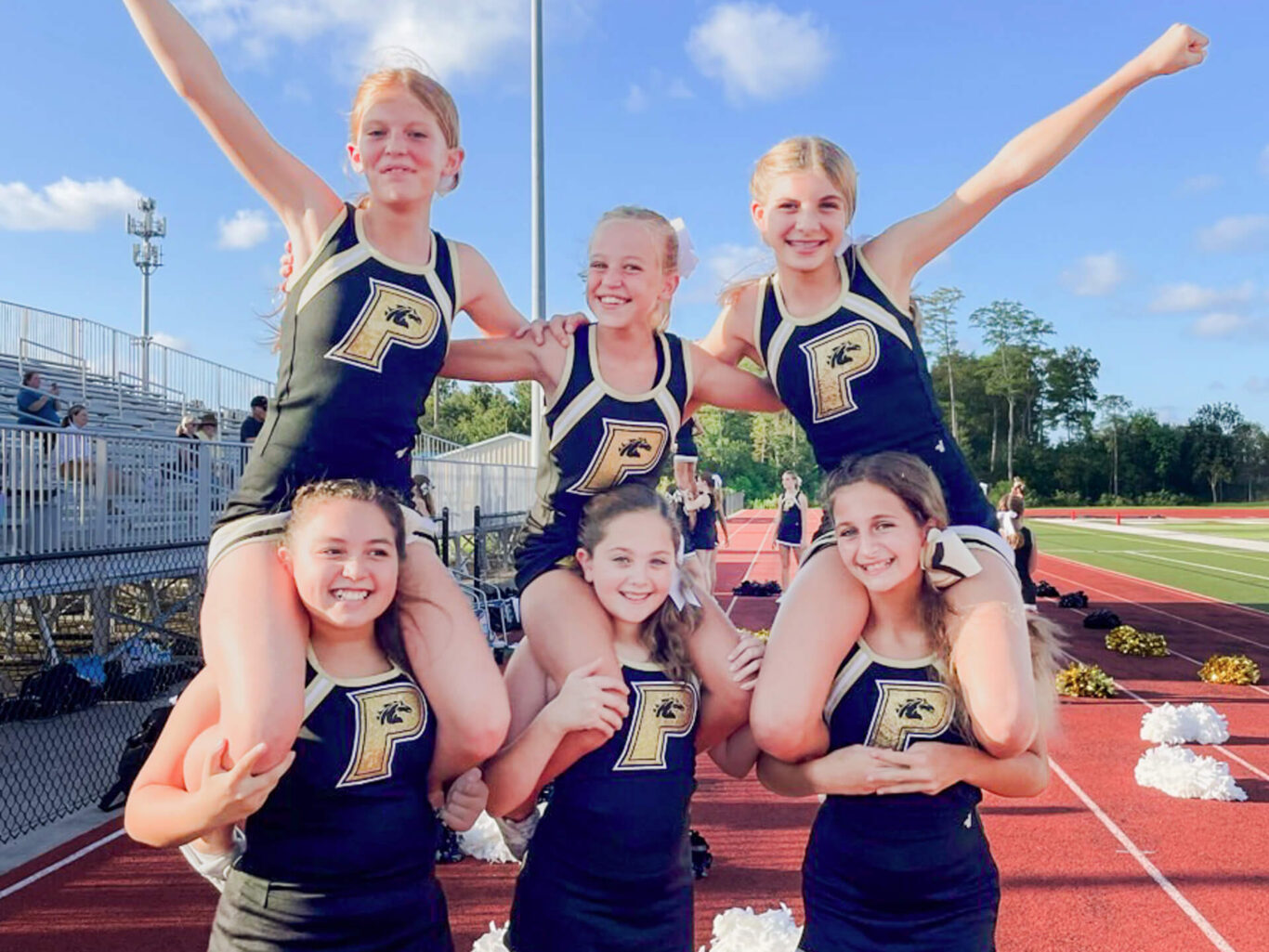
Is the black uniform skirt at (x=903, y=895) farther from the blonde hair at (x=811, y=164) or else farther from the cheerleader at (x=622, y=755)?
the blonde hair at (x=811, y=164)

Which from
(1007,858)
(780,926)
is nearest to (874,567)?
(780,926)

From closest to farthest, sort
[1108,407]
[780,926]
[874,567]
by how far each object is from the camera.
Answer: [874,567] → [780,926] → [1108,407]

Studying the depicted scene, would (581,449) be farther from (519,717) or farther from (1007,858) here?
(1007,858)

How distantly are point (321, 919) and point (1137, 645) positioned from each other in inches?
451

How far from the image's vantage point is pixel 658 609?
256cm

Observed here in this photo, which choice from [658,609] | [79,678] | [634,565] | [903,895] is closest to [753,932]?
[903,895]

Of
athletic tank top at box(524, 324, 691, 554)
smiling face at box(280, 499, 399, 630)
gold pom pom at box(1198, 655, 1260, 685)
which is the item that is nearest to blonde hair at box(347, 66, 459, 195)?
athletic tank top at box(524, 324, 691, 554)

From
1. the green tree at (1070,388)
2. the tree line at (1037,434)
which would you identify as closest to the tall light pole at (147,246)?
the tree line at (1037,434)

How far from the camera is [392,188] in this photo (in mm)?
2521

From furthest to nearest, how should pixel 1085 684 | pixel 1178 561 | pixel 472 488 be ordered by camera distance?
pixel 1178 561, pixel 472 488, pixel 1085 684

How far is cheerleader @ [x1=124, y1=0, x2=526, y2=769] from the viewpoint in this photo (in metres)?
2.17

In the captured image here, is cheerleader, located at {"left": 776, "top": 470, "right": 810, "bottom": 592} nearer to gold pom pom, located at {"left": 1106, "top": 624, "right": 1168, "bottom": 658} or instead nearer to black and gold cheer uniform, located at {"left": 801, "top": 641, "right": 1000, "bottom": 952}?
gold pom pom, located at {"left": 1106, "top": 624, "right": 1168, "bottom": 658}

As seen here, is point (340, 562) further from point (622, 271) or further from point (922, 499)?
point (922, 499)

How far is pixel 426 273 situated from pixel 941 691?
1.67 m
